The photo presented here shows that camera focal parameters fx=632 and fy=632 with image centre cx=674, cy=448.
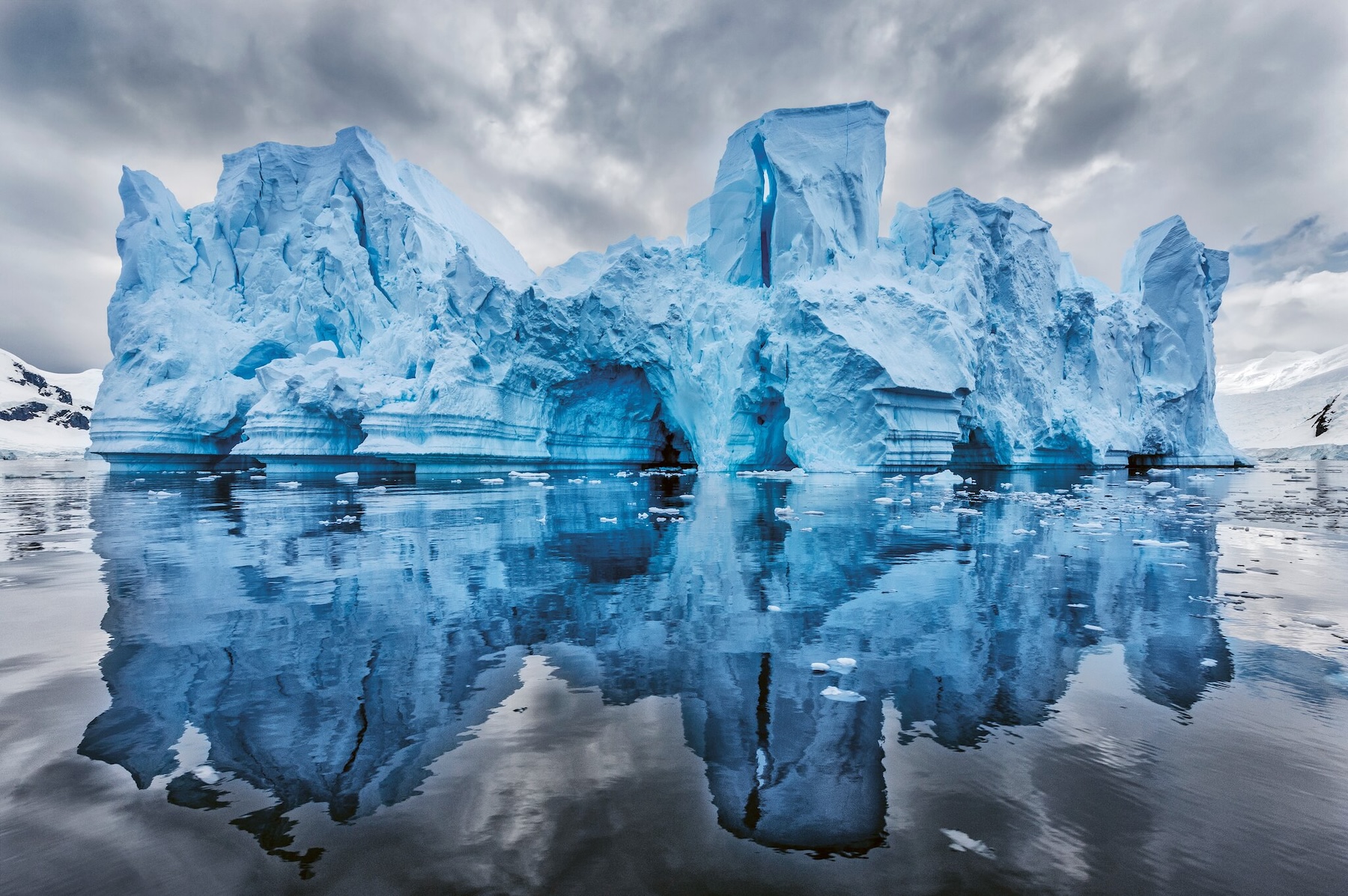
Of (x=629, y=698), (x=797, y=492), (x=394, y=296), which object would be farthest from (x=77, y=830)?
(x=394, y=296)

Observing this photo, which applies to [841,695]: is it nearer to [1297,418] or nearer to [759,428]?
[759,428]

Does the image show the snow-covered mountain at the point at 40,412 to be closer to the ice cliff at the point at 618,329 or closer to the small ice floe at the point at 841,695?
the ice cliff at the point at 618,329

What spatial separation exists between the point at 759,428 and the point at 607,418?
19.4 feet

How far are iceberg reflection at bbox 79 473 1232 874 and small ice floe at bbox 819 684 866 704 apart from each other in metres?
0.03

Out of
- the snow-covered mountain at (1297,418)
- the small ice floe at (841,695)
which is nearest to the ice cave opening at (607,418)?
the small ice floe at (841,695)

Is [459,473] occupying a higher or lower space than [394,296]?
lower

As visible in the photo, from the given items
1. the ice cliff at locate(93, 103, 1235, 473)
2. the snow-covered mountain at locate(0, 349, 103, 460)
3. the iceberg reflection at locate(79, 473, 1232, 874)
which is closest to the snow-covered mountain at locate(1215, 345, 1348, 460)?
the ice cliff at locate(93, 103, 1235, 473)

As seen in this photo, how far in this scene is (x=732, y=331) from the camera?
65.4ft

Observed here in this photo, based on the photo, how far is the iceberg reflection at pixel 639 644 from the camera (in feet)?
5.52

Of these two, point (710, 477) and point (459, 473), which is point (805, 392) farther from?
→ point (459, 473)

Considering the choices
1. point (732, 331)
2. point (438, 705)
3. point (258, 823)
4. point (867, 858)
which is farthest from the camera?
point (732, 331)

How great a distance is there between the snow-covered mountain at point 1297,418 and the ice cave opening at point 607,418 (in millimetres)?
43843

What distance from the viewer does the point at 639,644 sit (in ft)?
9.23

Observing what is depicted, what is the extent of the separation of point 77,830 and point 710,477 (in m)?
17.0
